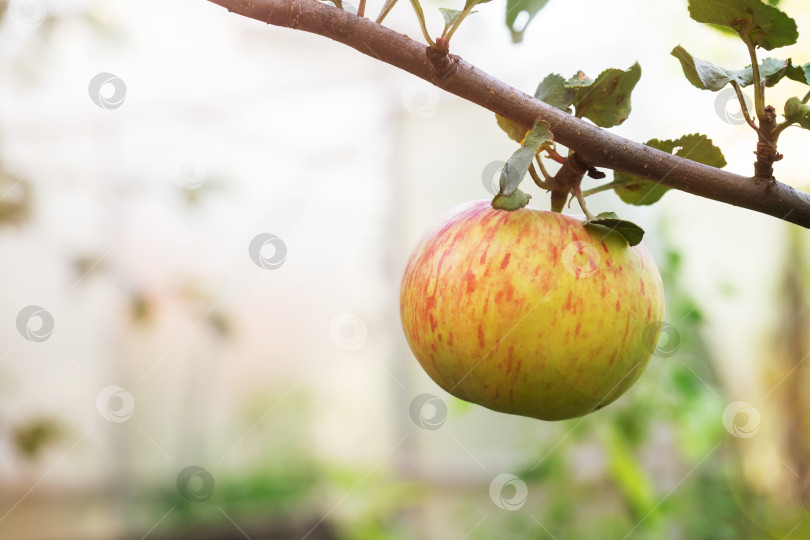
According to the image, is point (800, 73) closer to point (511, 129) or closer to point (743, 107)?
point (743, 107)

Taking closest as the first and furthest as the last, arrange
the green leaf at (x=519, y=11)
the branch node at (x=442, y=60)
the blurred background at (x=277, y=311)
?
the branch node at (x=442, y=60)
the green leaf at (x=519, y=11)
the blurred background at (x=277, y=311)

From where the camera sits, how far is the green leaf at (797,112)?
380 mm

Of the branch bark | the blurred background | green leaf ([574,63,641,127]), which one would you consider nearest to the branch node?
the branch bark

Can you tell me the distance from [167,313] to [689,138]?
1.76m

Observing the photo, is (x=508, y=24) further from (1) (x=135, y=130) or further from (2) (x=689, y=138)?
(1) (x=135, y=130)

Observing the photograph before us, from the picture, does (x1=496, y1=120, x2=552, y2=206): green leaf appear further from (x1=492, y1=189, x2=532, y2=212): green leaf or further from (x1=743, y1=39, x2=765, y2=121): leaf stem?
(x1=743, y1=39, x2=765, y2=121): leaf stem

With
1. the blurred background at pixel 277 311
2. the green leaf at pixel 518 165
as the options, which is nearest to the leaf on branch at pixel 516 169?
the green leaf at pixel 518 165

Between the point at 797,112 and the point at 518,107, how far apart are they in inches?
6.1

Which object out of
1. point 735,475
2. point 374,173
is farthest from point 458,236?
point 374,173

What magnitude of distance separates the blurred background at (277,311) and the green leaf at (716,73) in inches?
53.2

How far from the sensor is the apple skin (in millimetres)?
396

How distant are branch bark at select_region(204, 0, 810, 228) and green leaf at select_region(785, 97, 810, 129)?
0.03 metres

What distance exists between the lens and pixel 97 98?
115 centimetres

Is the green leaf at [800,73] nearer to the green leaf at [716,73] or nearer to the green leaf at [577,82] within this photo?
the green leaf at [716,73]
